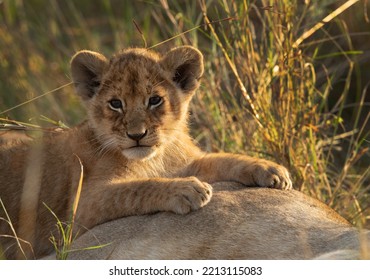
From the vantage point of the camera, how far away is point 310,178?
5453mm

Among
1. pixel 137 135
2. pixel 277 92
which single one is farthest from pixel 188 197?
pixel 277 92

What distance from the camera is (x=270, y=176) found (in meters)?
4.50

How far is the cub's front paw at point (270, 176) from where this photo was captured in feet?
14.7

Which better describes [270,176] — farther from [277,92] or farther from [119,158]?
[277,92]

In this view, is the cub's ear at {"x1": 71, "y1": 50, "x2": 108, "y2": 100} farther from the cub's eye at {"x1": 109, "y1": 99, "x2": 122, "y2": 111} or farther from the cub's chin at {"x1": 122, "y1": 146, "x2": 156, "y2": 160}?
the cub's chin at {"x1": 122, "y1": 146, "x2": 156, "y2": 160}

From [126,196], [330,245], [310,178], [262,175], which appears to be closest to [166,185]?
[126,196]

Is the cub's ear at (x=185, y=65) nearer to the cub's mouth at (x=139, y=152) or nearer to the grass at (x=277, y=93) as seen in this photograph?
the grass at (x=277, y=93)

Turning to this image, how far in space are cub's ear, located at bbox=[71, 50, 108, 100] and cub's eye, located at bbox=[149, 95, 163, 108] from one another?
41cm

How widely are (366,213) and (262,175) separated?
137 centimetres

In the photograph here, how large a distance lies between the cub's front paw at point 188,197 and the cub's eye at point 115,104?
0.64 m

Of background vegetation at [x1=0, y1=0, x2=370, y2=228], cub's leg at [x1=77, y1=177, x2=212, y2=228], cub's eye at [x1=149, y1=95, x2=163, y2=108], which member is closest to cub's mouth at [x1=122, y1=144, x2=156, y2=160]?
cub's leg at [x1=77, y1=177, x2=212, y2=228]

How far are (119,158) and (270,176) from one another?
835mm

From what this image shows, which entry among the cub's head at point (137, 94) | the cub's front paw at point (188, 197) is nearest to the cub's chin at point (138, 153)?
the cub's head at point (137, 94)
